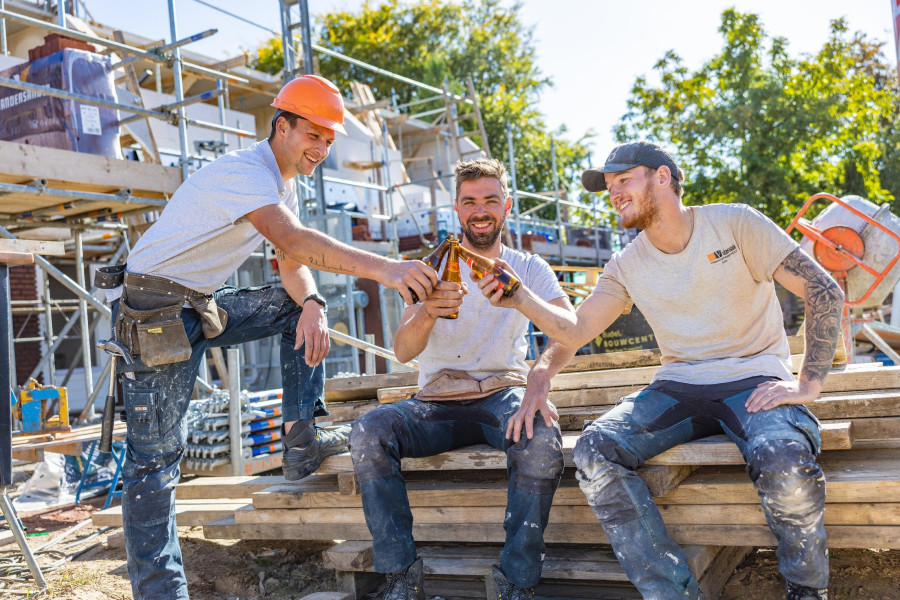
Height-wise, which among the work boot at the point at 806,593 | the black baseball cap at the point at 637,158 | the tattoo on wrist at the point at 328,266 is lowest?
the work boot at the point at 806,593

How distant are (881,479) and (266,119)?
63.6 feet

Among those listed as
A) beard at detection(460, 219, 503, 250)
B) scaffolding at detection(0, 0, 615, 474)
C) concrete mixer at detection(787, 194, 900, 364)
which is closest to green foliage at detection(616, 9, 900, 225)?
scaffolding at detection(0, 0, 615, 474)

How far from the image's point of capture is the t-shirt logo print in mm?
3082

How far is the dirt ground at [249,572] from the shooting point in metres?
3.22

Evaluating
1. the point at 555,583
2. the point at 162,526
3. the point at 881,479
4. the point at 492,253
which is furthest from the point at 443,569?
the point at 881,479

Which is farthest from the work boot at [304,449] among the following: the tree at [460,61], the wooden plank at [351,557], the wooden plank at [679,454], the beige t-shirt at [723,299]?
the tree at [460,61]

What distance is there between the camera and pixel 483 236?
3.64 metres

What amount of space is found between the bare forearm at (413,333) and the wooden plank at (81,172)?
402 centimetres

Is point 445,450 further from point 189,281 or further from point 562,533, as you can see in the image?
point 189,281

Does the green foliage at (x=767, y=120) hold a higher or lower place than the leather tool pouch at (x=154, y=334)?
higher

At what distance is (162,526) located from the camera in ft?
A: 10.2

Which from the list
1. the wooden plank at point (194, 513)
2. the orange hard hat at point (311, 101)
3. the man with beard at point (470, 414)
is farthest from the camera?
the wooden plank at point (194, 513)

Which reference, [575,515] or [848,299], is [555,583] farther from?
[848,299]

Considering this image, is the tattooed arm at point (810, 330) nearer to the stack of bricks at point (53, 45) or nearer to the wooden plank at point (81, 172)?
the wooden plank at point (81, 172)
